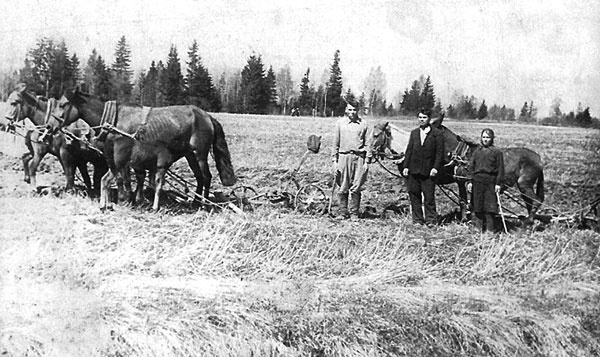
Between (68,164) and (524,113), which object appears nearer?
(68,164)

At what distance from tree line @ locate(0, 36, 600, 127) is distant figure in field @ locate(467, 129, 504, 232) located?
1155mm

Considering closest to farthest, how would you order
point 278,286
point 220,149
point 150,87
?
point 278,286 → point 150,87 → point 220,149

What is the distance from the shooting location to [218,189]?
912cm

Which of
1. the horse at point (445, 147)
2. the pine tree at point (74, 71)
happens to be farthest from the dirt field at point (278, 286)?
the pine tree at point (74, 71)

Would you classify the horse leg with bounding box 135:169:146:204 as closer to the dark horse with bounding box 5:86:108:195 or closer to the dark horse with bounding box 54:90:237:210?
the dark horse with bounding box 54:90:237:210

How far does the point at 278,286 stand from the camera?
513 centimetres

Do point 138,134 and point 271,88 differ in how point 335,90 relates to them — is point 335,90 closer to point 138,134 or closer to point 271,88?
point 271,88

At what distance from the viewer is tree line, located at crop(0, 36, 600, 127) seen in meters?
6.80

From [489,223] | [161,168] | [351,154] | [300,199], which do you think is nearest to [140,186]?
[161,168]

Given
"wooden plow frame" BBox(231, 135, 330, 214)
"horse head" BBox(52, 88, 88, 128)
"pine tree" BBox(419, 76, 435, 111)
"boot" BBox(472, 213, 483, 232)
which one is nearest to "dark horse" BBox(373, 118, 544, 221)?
"pine tree" BBox(419, 76, 435, 111)

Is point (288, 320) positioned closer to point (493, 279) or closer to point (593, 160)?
point (493, 279)

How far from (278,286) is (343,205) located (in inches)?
106

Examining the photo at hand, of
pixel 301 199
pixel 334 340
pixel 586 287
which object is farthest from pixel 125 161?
pixel 586 287

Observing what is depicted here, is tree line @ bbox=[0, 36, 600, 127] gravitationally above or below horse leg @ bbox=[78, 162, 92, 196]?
above
